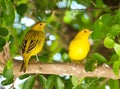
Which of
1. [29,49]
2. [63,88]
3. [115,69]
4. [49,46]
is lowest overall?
[49,46]

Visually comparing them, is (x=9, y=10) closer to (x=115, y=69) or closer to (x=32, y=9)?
(x=115, y=69)

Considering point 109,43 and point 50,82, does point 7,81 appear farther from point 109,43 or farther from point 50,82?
point 109,43

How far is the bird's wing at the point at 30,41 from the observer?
3.96 m

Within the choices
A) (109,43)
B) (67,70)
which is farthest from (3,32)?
(109,43)

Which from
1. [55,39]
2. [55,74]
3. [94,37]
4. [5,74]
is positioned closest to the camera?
[94,37]

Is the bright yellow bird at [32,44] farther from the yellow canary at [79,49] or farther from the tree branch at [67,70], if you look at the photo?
the yellow canary at [79,49]

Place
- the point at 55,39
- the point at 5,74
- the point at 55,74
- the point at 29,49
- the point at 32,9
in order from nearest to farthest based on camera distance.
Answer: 1. the point at 5,74
2. the point at 55,74
3. the point at 29,49
4. the point at 32,9
5. the point at 55,39

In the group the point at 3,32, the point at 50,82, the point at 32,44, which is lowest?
the point at 50,82

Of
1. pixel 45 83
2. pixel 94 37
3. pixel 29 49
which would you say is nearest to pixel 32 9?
pixel 29 49

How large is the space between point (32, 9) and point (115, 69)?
91.2 inches

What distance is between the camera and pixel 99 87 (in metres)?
3.71

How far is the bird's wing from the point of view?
13.0 ft

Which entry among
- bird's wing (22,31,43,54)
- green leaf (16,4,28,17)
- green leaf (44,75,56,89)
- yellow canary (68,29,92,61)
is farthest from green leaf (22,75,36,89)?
green leaf (16,4,28,17)

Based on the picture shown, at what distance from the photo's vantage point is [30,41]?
4078mm
